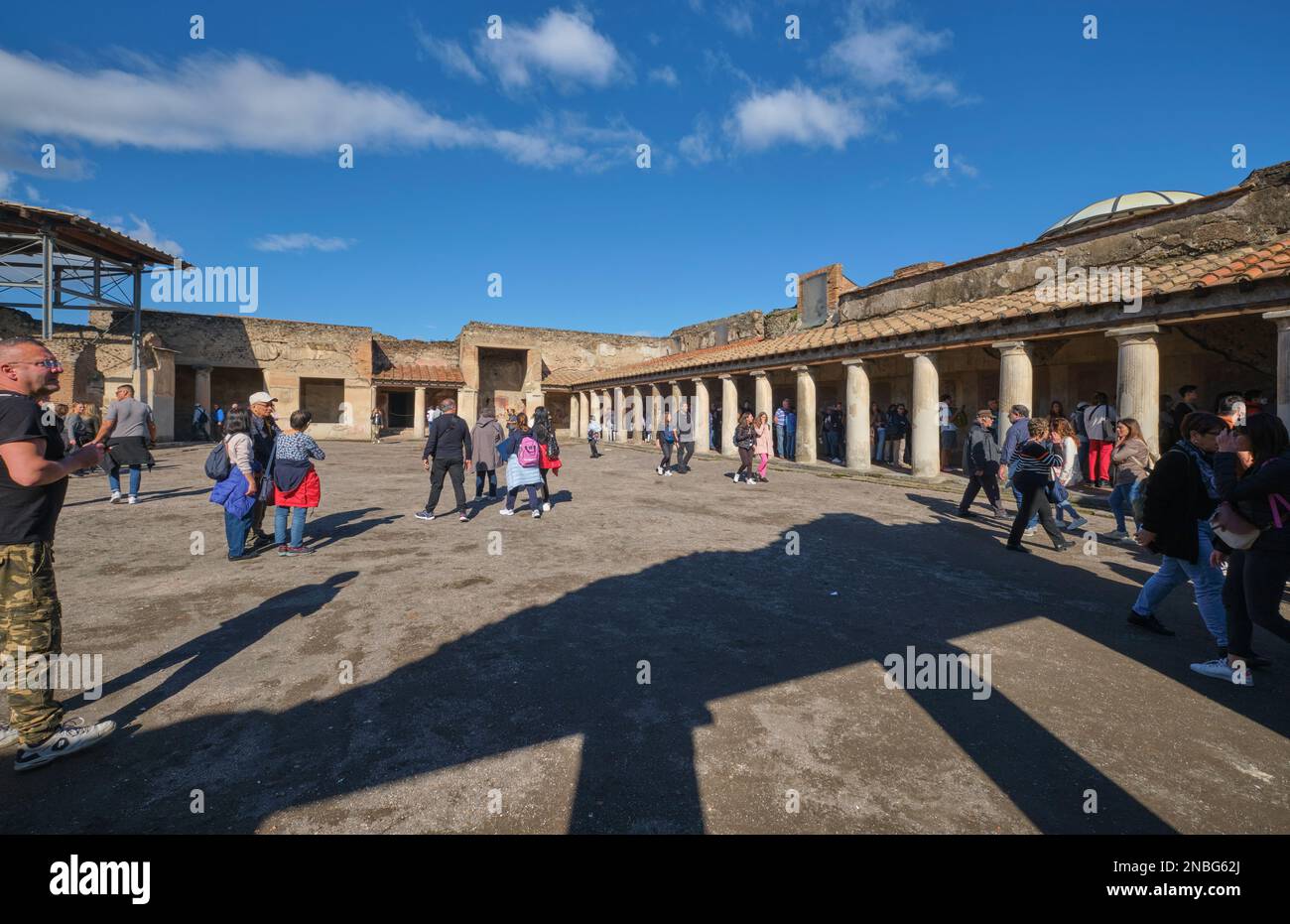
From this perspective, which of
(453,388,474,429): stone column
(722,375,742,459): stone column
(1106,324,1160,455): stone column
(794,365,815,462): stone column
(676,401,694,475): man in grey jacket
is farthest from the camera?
(453,388,474,429): stone column

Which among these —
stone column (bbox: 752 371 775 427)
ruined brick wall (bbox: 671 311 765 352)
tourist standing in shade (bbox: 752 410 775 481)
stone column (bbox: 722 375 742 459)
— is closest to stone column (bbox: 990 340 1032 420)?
tourist standing in shade (bbox: 752 410 775 481)

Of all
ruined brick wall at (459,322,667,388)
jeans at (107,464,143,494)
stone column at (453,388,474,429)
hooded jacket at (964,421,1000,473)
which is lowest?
jeans at (107,464,143,494)

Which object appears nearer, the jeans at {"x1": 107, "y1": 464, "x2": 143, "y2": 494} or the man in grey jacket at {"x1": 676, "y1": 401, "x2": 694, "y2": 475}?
the jeans at {"x1": 107, "y1": 464, "x2": 143, "y2": 494}

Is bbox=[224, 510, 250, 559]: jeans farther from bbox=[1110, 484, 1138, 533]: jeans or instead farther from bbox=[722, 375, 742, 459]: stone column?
bbox=[722, 375, 742, 459]: stone column

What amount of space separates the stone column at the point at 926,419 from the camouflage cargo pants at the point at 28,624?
45.9 feet

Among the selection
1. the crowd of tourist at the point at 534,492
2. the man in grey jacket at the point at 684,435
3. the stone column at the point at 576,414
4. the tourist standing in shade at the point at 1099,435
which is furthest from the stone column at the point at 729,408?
the stone column at the point at 576,414

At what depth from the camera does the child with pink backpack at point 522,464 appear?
870 cm

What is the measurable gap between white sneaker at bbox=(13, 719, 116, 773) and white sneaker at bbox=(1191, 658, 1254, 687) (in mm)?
5920

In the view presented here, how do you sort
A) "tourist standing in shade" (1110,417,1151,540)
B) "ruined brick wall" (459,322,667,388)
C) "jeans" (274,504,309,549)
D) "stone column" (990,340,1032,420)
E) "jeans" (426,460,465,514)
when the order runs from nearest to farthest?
"jeans" (274,504,309,549) → "tourist standing in shade" (1110,417,1151,540) → "jeans" (426,460,465,514) → "stone column" (990,340,1032,420) → "ruined brick wall" (459,322,667,388)

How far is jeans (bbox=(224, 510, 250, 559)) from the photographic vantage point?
5.95 meters

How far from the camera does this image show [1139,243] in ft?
41.8

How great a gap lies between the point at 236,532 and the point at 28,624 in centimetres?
355

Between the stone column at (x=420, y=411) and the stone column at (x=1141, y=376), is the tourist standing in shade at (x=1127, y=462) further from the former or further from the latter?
the stone column at (x=420, y=411)

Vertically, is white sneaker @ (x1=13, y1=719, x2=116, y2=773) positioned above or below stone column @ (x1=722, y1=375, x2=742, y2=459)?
below
